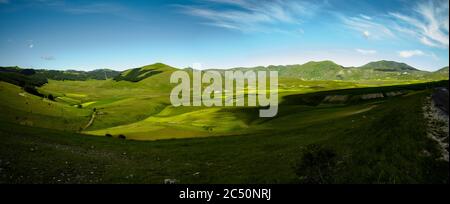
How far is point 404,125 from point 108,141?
156 ft

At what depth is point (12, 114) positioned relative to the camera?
133125 millimetres

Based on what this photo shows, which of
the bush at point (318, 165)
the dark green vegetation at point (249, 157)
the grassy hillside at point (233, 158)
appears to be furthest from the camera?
the bush at point (318, 165)

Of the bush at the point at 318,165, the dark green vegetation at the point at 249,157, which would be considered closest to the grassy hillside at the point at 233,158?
the dark green vegetation at the point at 249,157

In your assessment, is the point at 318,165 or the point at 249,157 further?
the point at 249,157

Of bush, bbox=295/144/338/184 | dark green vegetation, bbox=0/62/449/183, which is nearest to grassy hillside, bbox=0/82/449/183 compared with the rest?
dark green vegetation, bbox=0/62/449/183

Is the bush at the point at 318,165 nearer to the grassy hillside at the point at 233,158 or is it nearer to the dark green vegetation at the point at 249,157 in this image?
the dark green vegetation at the point at 249,157

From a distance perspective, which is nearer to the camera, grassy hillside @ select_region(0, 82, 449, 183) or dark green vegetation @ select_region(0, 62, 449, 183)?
grassy hillside @ select_region(0, 82, 449, 183)

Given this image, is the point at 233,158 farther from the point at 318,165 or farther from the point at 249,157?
the point at 318,165

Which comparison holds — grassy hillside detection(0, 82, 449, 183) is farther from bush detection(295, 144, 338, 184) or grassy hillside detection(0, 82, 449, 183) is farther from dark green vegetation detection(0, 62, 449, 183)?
bush detection(295, 144, 338, 184)

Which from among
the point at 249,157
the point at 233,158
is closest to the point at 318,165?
the point at 249,157

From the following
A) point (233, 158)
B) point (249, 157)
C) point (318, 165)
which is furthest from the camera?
point (233, 158)

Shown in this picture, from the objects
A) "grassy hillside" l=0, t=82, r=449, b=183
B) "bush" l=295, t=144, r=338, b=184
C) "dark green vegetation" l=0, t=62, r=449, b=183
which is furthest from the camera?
"bush" l=295, t=144, r=338, b=184
